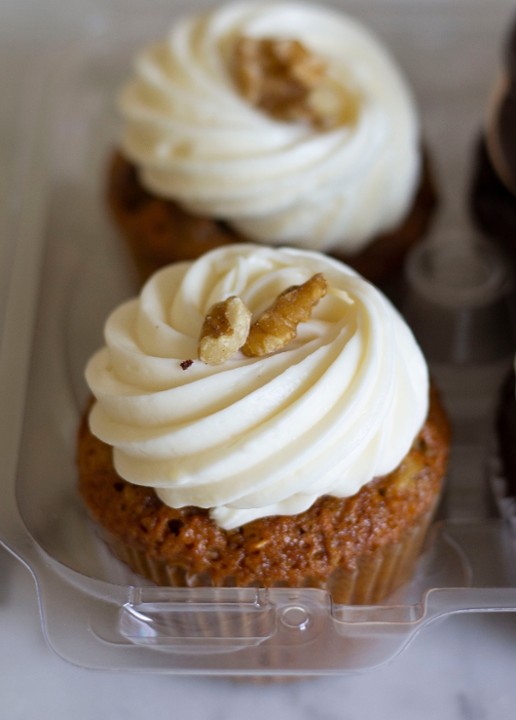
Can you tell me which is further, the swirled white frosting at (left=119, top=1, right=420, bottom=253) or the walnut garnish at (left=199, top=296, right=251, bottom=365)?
the swirled white frosting at (left=119, top=1, right=420, bottom=253)

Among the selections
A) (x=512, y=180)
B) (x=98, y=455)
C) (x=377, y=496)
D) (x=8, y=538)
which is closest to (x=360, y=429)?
(x=377, y=496)

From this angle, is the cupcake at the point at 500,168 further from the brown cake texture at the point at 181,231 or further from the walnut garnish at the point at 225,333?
the walnut garnish at the point at 225,333

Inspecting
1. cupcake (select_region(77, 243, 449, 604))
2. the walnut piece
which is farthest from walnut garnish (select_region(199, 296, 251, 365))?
the walnut piece

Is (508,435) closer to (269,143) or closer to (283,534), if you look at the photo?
(283,534)

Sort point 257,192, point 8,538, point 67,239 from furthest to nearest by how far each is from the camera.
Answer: point 67,239 → point 257,192 → point 8,538

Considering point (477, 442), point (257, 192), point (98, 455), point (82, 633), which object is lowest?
point (477, 442)

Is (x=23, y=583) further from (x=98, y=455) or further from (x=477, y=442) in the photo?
(x=477, y=442)

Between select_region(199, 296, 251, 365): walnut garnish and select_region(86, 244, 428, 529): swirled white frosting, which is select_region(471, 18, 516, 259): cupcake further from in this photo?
select_region(199, 296, 251, 365): walnut garnish

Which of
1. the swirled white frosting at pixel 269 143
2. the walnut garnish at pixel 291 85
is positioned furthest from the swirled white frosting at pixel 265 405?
the walnut garnish at pixel 291 85
